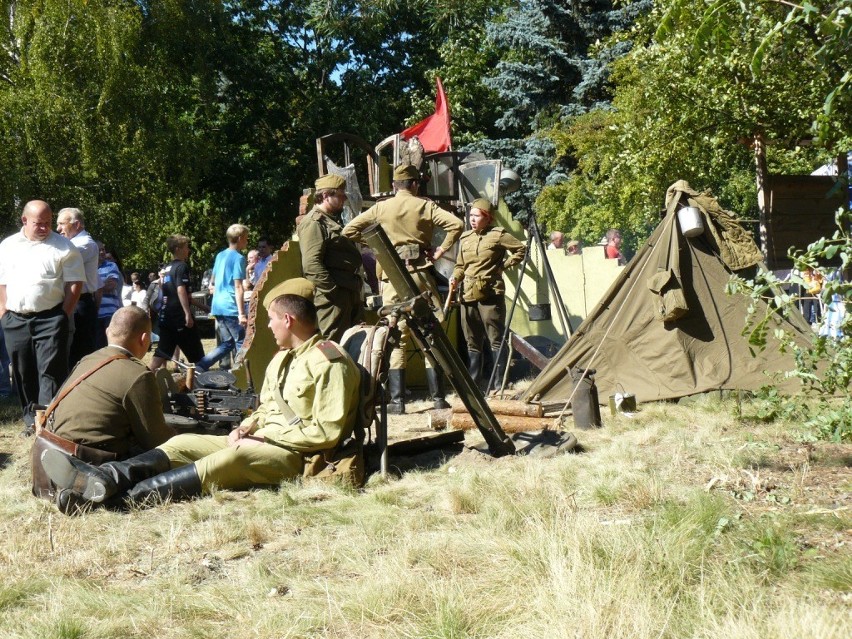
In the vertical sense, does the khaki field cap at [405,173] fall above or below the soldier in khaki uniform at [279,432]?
above

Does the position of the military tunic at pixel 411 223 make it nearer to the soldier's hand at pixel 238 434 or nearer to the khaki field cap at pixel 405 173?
the khaki field cap at pixel 405 173

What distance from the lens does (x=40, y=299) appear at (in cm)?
724

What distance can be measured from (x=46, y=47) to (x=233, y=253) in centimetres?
1490

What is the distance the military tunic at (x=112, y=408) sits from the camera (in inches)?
200

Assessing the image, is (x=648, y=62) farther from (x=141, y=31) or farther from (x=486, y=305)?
(x=141, y=31)

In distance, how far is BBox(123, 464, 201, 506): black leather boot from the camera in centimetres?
500

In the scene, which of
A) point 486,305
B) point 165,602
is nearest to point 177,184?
point 486,305

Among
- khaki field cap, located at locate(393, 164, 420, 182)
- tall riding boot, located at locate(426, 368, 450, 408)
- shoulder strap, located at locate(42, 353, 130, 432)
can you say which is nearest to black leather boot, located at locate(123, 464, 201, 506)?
shoulder strap, located at locate(42, 353, 130, 432)

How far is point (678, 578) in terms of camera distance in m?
3.34

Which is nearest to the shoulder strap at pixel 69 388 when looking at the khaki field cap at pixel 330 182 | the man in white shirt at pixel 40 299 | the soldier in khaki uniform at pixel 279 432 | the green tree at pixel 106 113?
the soldier in khaki uniform at pixel 279 432

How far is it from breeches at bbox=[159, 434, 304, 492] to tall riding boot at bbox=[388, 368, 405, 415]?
288cm

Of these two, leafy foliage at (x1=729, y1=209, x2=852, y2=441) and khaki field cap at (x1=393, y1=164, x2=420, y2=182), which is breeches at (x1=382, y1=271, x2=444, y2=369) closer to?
khaki field cap at (x1=393, y1=164, x2=420, y2=182)

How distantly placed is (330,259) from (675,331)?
287 centimetres

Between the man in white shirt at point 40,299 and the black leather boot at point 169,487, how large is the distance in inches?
100
